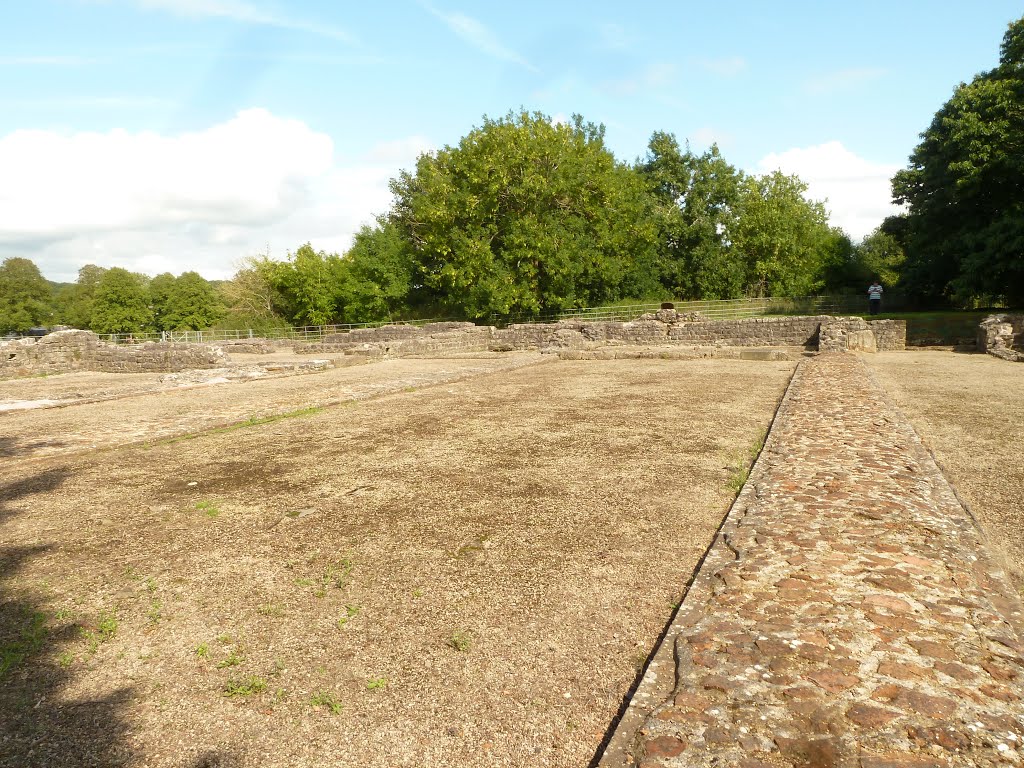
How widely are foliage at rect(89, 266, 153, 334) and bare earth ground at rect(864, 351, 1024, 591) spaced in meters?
65.7

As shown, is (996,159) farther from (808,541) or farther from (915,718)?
(915,718)

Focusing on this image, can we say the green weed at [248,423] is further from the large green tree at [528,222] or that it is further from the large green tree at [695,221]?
the large green tree at [695,221]

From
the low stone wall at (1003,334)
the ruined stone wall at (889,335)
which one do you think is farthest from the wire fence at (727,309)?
the low stone wall at (1003,334)

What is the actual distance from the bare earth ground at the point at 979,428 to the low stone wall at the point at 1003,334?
223cm

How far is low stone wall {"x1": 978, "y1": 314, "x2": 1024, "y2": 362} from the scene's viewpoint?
16625 mm

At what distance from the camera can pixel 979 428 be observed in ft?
23.6

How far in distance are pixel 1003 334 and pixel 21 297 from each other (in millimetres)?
79198

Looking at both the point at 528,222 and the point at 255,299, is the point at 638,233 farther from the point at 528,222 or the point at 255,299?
the point at 255,299

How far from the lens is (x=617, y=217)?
3528 centimetres

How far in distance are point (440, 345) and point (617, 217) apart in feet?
52.8

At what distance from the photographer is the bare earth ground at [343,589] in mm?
2371

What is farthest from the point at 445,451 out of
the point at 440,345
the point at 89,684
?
the point at 440,345

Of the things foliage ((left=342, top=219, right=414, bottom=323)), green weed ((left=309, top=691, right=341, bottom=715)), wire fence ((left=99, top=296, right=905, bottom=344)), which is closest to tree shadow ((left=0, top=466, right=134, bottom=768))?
green weed ((left=309, top=691, right=341, bottom=715))

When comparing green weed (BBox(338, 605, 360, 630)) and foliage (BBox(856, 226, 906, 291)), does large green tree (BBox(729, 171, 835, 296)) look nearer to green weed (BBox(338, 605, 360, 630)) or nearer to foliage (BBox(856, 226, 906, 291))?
foliage (BBox(856, 226, 906, 291))
